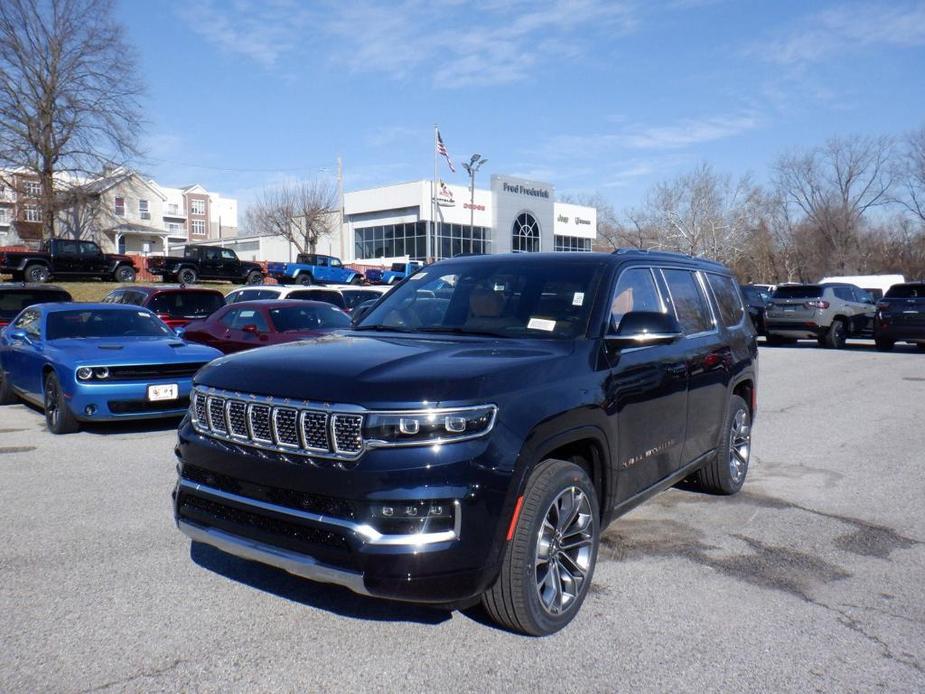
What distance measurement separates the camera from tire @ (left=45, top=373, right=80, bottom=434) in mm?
8398

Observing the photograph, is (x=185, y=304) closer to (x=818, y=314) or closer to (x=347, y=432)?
(x=347, y=432)

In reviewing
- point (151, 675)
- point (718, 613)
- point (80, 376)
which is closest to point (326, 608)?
point (151, 675)

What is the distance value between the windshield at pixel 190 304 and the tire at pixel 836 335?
16046mm

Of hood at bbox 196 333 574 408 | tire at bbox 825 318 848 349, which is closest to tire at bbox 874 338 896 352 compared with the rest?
tire at bbox 825 318 848 349

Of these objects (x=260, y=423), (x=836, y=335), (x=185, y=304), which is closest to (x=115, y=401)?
(x=260, y=423)

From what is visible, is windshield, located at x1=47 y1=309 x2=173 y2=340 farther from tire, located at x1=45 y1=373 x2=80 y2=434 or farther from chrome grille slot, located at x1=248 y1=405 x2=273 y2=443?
chrome grille slot, located at x1=248 y1=405 x2=273 y2=443

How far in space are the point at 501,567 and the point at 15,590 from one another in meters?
2.71

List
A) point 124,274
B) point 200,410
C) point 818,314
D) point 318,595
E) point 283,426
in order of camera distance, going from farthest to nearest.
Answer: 1. point 124,274
2. point 818,314
3. point 318,595
4. point 200,410
5. point 283,426

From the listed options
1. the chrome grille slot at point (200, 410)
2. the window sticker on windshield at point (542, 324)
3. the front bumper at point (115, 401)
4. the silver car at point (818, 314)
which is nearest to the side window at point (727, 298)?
the window sticker on windshield at point (542, 324)

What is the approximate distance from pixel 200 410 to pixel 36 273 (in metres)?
30.3

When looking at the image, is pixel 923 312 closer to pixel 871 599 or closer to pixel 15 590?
pixel 871 599

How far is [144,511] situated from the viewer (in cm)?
560

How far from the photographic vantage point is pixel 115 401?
8250mm

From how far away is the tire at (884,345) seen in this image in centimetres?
A: 1992
